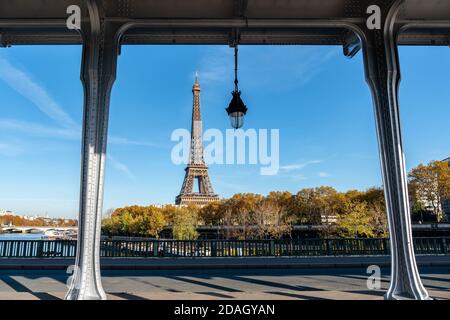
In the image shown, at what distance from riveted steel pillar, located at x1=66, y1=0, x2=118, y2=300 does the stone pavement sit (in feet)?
3.80

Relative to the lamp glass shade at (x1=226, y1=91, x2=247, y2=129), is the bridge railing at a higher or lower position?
lower

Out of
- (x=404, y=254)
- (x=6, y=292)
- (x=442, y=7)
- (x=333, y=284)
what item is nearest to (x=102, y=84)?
(x=6, y=292)

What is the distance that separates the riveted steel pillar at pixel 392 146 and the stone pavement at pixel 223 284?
1108 mm

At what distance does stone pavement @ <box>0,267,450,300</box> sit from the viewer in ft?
19.8

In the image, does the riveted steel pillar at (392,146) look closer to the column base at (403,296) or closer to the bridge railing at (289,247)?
the column base at (403,296)

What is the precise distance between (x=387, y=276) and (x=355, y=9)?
7.36 metres

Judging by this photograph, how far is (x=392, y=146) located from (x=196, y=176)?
235ft

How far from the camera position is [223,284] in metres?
7.61

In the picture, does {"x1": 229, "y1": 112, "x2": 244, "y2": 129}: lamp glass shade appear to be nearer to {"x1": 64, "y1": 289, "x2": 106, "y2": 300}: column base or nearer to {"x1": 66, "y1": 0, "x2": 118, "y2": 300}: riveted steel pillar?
{"x1": 66, "y1": 0, "x2": 118, "y2": 300}: riveted steel pillar

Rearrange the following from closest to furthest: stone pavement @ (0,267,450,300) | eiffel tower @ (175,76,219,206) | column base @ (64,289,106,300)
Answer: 1. column base @ (64,289,106,300)
2. stone pavement @ (0,267,450,300)
3. eiffel tower @ (175,76,219,206)

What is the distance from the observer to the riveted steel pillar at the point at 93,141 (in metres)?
4.91

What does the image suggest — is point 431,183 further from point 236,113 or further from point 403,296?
point 236,113

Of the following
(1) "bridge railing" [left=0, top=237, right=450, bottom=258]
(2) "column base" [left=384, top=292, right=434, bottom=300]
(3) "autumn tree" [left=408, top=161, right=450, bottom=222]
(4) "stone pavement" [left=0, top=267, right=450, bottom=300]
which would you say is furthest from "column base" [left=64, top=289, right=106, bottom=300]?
(3) "autumn tree" [left=408, top=161, right=450, bottom=222]
